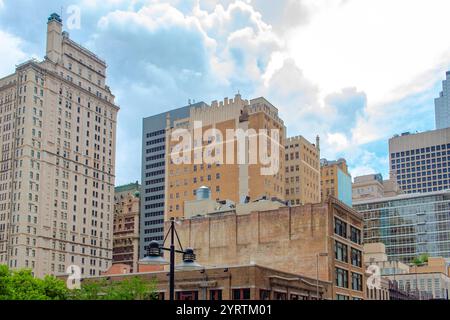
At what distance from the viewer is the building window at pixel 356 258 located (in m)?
82.8

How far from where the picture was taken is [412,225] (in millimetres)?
191500

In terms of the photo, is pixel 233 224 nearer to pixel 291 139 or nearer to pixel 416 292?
pixel 416 292

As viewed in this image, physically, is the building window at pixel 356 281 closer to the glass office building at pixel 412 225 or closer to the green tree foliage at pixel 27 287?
the green tree foliage at pixel 27 287

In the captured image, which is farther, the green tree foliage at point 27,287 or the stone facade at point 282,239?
the stone facade at point 282,239

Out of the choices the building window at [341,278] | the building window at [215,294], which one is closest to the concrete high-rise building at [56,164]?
the building window at [341,278]

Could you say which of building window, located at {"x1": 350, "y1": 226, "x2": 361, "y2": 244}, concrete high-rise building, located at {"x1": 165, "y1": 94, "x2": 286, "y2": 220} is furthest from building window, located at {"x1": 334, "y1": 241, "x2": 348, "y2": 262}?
concrete high-rise building, located at {"x1": 165, "y1": 94, "x2": 286, "y2": 220}

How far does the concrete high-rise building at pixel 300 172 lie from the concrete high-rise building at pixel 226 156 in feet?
20.9

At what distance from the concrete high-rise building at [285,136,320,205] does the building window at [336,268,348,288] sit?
331 feet

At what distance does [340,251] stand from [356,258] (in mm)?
7278

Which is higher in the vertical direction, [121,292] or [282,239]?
[282,239]

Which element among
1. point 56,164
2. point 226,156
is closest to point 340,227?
point 226,156

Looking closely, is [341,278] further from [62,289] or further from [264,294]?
[62,289]

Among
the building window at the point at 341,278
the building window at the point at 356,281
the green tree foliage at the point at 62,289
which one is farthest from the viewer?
the building window at the point at 356,281

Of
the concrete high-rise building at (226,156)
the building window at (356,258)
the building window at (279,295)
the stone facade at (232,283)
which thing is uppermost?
the concrete high-rise building at (226,156)
